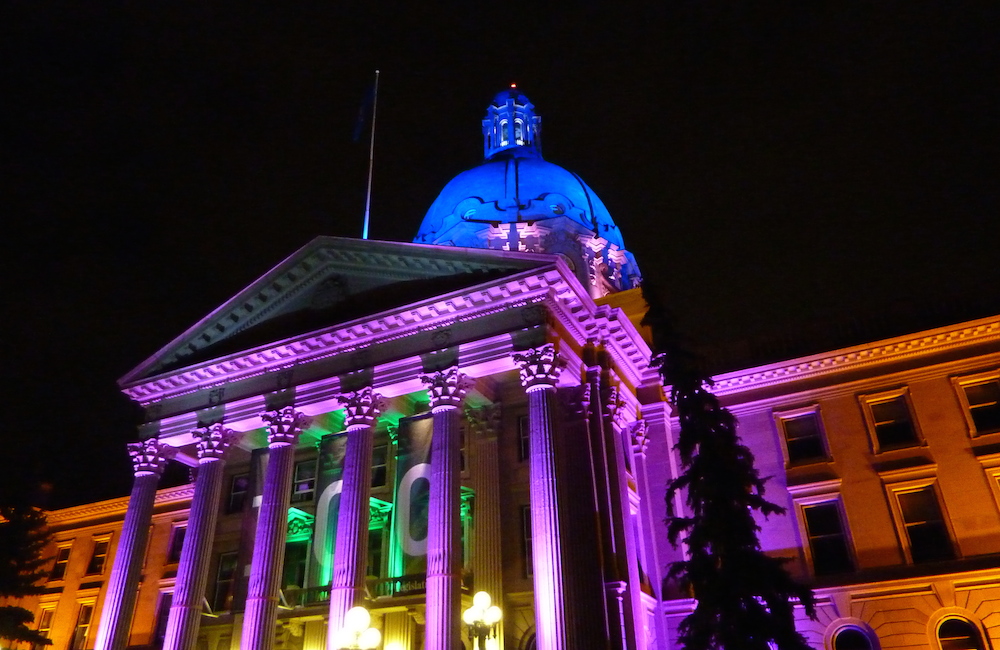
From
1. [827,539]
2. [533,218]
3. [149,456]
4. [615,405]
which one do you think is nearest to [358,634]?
[615,405]

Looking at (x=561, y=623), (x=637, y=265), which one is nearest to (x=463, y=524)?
(x=561, y=623)

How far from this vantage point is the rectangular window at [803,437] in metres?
28.6

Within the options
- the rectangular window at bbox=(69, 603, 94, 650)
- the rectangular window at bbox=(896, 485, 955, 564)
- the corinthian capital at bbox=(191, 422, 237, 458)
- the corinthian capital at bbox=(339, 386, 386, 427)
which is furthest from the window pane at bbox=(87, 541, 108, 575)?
the rectangular window at bbox=(896, 485, 955, 564)

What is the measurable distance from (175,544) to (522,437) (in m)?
22.0

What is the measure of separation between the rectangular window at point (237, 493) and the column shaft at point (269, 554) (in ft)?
25.2

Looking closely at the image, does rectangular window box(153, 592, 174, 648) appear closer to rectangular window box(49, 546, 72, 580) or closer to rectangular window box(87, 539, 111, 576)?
rectangular window box(87, 539, 111, 576)

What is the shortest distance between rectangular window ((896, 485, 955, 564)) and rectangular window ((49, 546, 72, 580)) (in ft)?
136

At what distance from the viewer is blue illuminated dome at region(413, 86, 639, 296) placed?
128 feet

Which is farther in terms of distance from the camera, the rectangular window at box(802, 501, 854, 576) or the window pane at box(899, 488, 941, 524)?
the rectangular window at box(802, 501, 854, 576)

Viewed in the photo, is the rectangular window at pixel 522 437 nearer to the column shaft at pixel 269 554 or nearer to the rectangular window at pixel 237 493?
the column shaft at pixel 269 554

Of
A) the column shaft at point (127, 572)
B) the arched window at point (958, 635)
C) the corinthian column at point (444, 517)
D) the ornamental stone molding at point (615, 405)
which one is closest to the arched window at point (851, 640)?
the arched window at point (958, 635)

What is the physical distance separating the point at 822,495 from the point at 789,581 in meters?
11.5

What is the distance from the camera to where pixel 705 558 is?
17.8 meters

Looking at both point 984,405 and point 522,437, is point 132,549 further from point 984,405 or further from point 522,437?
point 984,405
